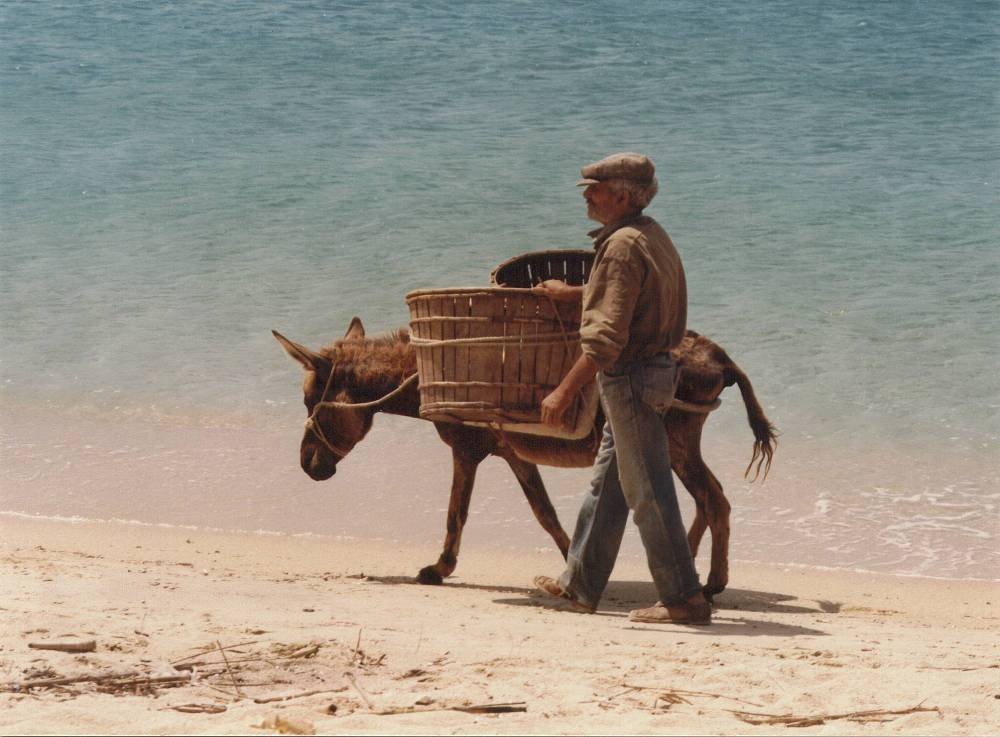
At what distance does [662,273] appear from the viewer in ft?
19.0

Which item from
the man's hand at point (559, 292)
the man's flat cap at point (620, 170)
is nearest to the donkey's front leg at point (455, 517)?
the man's hand at point (559, 292)

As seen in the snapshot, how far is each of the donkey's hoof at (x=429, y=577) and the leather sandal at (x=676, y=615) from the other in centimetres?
148

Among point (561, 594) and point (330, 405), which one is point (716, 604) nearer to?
point (561, 594)

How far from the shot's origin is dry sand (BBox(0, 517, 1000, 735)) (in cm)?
417

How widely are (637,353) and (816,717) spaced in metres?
1.98

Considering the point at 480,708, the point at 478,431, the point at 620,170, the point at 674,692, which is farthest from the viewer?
the point at 478,431

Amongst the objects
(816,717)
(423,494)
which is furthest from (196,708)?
(423,494)

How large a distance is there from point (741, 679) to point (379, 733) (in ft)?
4.90

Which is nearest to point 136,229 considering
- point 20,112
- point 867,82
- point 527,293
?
point 20,112

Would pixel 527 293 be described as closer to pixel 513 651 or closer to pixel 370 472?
pixel 513 651

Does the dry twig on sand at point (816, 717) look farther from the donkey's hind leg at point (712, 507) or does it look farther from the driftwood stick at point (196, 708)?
the donkey's hind leg at point (712, 507)

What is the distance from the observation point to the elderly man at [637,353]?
224 inches

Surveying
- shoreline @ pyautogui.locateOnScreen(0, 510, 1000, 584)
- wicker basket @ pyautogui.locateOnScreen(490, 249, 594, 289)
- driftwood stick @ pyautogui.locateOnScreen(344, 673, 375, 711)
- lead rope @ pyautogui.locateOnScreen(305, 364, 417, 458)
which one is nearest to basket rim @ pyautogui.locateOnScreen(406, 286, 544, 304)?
wicker basket @ pyautogui.locateOnScreen(490, 249, 594, 289)

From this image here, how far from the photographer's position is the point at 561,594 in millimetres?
6473
